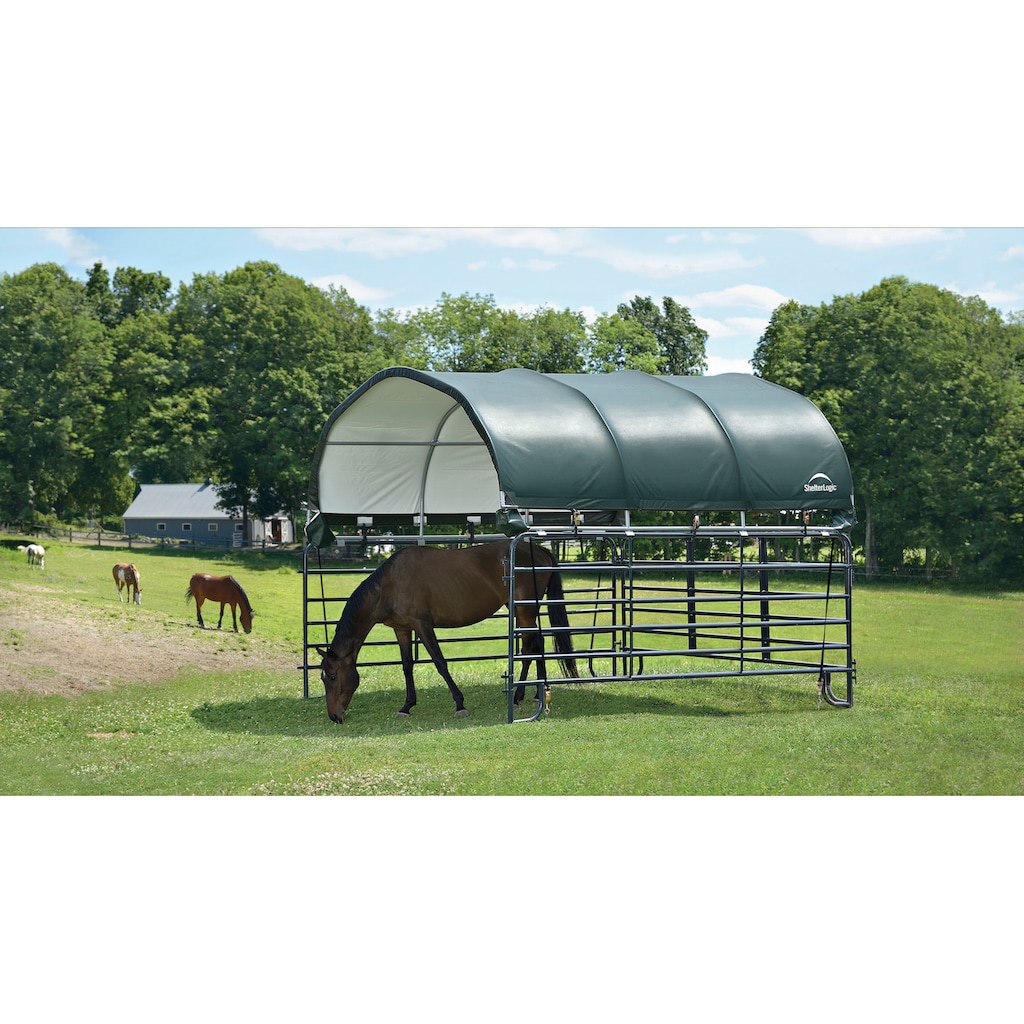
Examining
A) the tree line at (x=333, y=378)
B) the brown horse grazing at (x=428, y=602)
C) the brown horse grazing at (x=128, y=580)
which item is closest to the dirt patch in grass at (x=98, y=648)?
the brown horse grazing at (x=128, y=580)

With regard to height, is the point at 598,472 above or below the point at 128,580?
above

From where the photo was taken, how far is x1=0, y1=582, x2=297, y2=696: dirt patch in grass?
16.4 metres

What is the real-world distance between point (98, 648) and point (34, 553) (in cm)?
674

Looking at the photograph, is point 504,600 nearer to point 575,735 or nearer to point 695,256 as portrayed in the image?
point 575,735

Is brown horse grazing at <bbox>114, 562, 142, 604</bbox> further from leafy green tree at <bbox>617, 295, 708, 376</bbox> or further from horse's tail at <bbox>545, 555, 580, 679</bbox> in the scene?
leafy green tree at <bbox>617, 295, 708, 376</bbox>

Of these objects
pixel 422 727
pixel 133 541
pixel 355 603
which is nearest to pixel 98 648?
pixel 355 603

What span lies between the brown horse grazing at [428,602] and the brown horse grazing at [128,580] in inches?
423

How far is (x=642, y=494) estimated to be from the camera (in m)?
13.7

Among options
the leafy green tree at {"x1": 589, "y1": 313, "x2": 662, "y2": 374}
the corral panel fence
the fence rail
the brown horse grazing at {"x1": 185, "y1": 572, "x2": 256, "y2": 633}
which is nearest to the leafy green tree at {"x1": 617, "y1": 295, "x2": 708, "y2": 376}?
the leafy green tree at {"x1": 589, "y1": 313, "x2": 662, "y2": 374}

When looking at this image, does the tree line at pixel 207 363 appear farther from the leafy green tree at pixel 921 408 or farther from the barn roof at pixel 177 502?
the leafy green tree at pixel 921 408

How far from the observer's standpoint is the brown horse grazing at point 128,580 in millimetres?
23594

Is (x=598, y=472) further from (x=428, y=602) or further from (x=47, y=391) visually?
(x=47, y=391)

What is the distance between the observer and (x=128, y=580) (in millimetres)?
23938

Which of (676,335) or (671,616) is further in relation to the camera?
(676,335)
